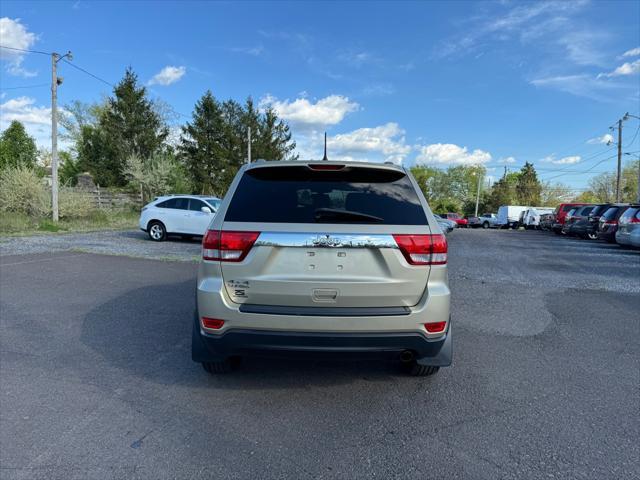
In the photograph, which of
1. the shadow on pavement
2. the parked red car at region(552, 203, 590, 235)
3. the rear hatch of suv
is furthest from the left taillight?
the parked red car at region(552, 203, 590, 235)

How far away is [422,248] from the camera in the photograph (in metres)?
2.83

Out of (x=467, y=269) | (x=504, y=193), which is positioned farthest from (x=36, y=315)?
(x=504, y=193)

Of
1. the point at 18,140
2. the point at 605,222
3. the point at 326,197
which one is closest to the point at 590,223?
the point at 605,222

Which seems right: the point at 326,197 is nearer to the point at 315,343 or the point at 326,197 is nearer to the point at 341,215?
the point at 341,215

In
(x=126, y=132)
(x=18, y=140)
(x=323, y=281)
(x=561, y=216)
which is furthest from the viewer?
(x=18, y=140)

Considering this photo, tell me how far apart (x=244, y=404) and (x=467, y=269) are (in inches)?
316

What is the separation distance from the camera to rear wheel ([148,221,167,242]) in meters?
14.5

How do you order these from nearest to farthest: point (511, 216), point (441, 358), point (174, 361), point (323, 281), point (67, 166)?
point (323, 281)
point (441, 358)
point (174, 361)
point (511, 216)
point (67, 166)

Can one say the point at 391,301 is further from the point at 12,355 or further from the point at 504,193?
the point at 504,193

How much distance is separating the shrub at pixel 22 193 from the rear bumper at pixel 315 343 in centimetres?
2182

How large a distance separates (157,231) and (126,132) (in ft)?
93.0

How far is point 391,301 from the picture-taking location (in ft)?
9.23

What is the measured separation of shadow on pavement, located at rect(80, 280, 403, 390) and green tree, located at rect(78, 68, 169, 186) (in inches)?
1382

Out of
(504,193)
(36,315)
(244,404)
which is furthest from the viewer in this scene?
(504,193)
